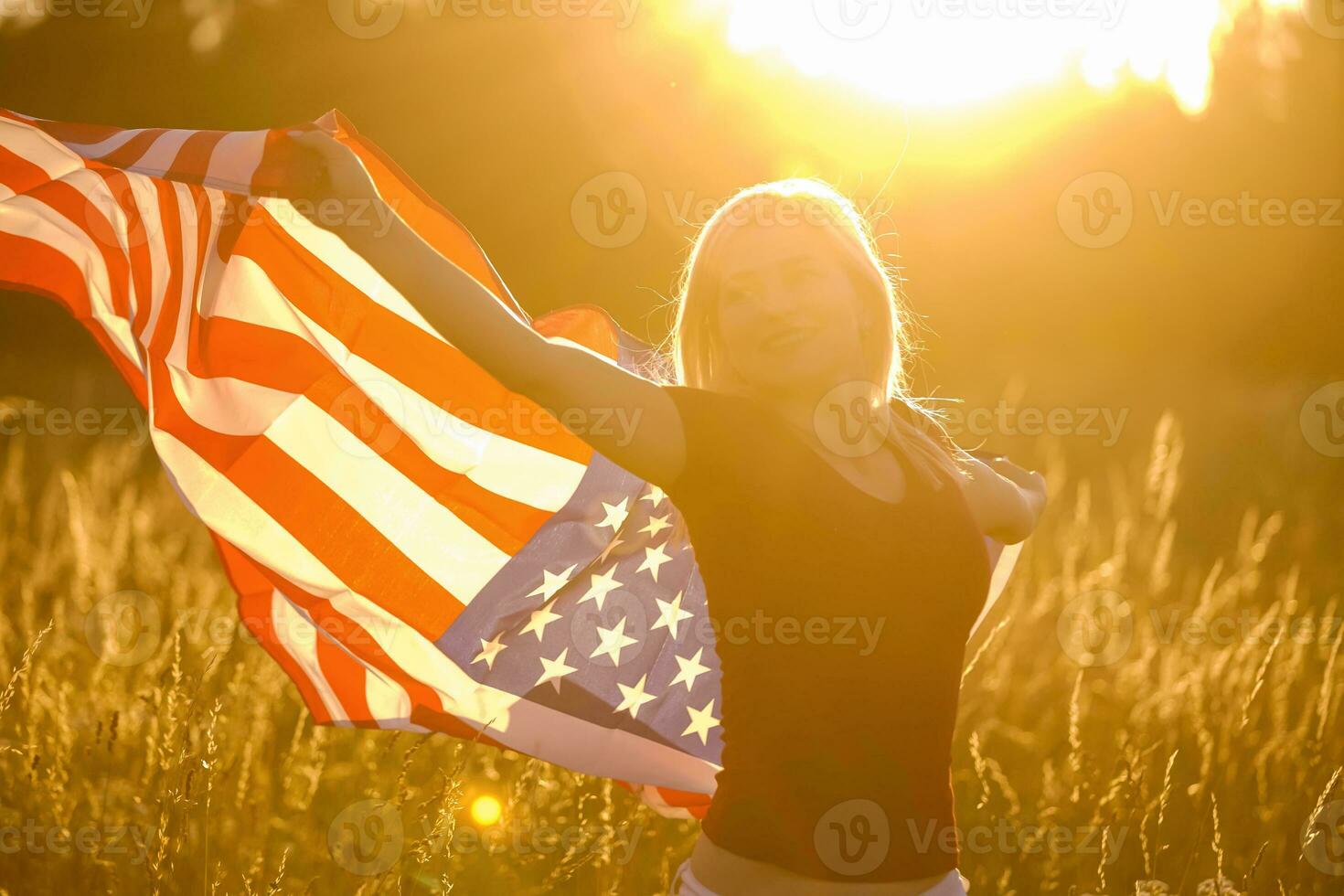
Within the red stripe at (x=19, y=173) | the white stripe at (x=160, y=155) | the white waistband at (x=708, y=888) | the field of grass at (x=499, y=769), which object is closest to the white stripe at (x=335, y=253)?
the white stripe at (x=160, y=155)

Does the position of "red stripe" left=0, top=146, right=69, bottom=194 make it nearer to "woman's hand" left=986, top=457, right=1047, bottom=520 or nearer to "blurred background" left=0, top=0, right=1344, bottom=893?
"woman's hand" left=986, top=457, right=1047, bottom=520

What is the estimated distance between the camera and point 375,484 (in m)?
3.12

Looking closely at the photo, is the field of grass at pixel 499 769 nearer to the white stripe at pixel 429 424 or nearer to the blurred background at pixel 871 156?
the white stripe at pixel 429 424

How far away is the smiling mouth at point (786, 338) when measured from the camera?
2.29 m

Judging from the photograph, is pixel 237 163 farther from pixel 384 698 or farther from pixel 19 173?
pixel 384 698

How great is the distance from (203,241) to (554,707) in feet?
5.02

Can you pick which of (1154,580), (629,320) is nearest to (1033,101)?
(629,320)

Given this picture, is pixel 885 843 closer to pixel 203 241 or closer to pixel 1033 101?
pixel 203 241

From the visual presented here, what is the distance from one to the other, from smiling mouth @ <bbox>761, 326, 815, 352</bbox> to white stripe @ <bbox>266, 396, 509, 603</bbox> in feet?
4.10

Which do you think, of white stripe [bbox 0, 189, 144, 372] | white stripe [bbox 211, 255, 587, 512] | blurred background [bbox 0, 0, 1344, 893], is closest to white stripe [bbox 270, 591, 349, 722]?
white stripe [bbox 211, 255, 587, 512]

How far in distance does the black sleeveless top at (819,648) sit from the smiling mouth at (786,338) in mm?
148

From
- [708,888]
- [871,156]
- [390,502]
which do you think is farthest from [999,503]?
[871,156]

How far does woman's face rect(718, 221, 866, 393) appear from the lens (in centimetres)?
229

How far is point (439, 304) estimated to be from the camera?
1.94m
